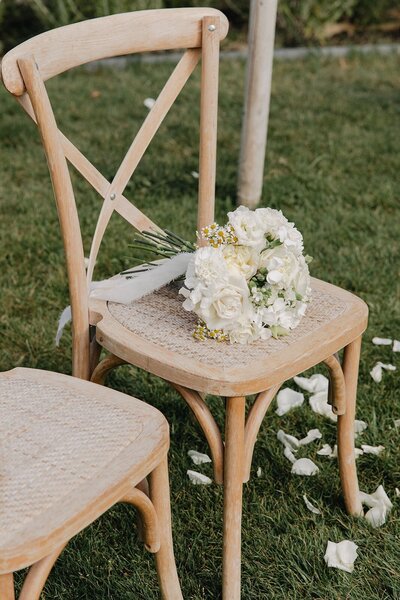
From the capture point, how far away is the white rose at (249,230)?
5.90 ft

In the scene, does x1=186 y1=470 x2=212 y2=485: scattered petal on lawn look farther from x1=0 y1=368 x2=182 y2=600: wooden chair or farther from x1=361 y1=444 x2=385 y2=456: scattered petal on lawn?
x1=0 y1=368 x2=182 y2=600: wooden chair

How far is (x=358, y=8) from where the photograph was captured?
23.7 feet

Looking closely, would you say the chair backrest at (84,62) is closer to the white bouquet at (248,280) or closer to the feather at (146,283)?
the feather at (146,283)

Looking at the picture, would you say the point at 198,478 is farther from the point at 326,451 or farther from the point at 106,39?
the point at 106,39

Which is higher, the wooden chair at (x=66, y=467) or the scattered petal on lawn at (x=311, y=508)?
the wooden chair at (x=66, y=467)

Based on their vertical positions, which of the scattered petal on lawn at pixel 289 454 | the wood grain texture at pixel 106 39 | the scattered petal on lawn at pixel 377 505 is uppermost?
the wood grain texture at pixel 106 39

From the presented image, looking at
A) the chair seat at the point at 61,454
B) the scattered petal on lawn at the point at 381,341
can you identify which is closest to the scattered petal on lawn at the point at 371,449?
the scattered petal on lawn at the point at 381,341

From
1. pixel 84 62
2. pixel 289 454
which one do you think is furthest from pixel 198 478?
pixel 84 62

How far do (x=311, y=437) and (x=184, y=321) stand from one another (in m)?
0.74

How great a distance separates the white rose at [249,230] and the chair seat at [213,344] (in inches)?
8.3

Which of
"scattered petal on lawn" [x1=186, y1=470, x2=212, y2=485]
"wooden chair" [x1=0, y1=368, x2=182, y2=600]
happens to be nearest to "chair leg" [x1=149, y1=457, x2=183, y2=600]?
"wooden chair" [x1=0, y1=368, x2=182, y2=600]

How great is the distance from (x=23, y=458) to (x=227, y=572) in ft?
1.96

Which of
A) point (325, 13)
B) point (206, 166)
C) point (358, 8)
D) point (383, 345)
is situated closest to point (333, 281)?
point (383, 345)

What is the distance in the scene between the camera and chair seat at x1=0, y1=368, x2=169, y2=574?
4.40 feet
